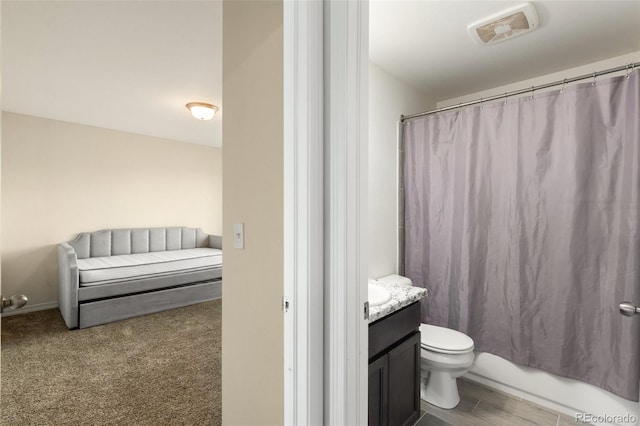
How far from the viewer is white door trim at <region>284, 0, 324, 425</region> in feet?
3.01

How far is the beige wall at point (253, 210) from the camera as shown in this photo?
3.72 ft

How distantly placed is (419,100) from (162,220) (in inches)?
160

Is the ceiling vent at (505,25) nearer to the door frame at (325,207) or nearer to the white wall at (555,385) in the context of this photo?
the white wall at (555,385)

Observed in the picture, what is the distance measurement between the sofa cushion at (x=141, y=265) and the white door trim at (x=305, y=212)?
10.2 ft

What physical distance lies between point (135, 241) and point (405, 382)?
416 centimetres

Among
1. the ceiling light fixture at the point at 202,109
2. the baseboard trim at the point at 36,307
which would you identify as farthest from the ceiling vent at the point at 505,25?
the baseboard trim at the point at 36,307

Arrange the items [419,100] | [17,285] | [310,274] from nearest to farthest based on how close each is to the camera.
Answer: [310,274]
[419,100]
[17,285]

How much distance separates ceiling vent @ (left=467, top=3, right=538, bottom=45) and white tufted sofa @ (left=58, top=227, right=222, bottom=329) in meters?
3.76

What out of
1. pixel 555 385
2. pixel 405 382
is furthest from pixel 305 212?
pixel 555 385

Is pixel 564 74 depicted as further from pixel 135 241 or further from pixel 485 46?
pixel 135 241

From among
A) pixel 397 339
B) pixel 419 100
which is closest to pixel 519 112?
pixel 419 100

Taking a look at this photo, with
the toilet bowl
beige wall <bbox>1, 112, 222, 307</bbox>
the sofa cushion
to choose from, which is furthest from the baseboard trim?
the toilet bowl

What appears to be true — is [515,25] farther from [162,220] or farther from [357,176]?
[162,220]

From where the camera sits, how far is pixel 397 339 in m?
1.59
